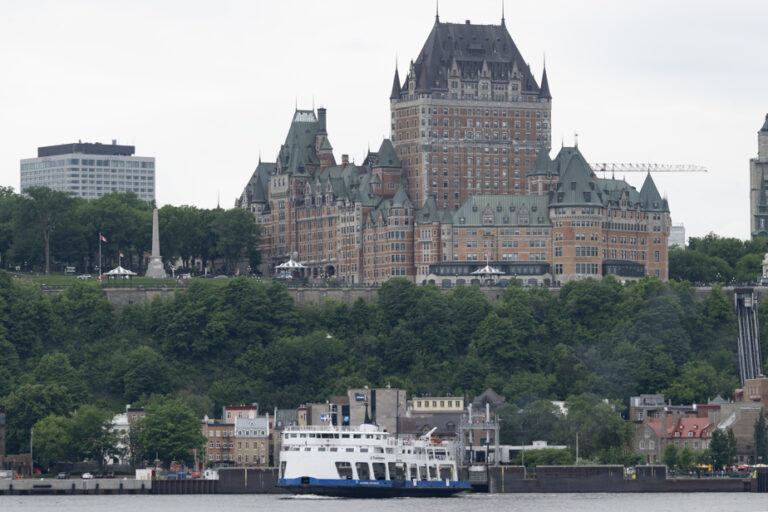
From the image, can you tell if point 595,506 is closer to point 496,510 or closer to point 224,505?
point 496,510

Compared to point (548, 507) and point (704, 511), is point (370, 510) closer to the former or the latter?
point (548, 507)

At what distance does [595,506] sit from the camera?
19488 cm

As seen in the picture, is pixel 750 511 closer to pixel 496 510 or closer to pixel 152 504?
pixel 496 510

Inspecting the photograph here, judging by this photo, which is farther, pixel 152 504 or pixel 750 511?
pixel 152 504

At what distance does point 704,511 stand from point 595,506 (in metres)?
10.4

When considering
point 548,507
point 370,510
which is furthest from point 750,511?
point 370,510

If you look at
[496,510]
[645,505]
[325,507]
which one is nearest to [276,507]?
[325,507]

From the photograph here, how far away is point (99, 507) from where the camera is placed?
19612cm

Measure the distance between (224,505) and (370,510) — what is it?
1455cm

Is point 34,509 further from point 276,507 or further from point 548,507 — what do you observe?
point 548,507

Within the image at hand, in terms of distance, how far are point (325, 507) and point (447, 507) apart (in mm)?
10202

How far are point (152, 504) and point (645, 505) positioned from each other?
41958 millimetres

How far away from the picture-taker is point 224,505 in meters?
198

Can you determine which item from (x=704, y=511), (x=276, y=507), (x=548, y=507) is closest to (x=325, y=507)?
(x=276, y=507)
